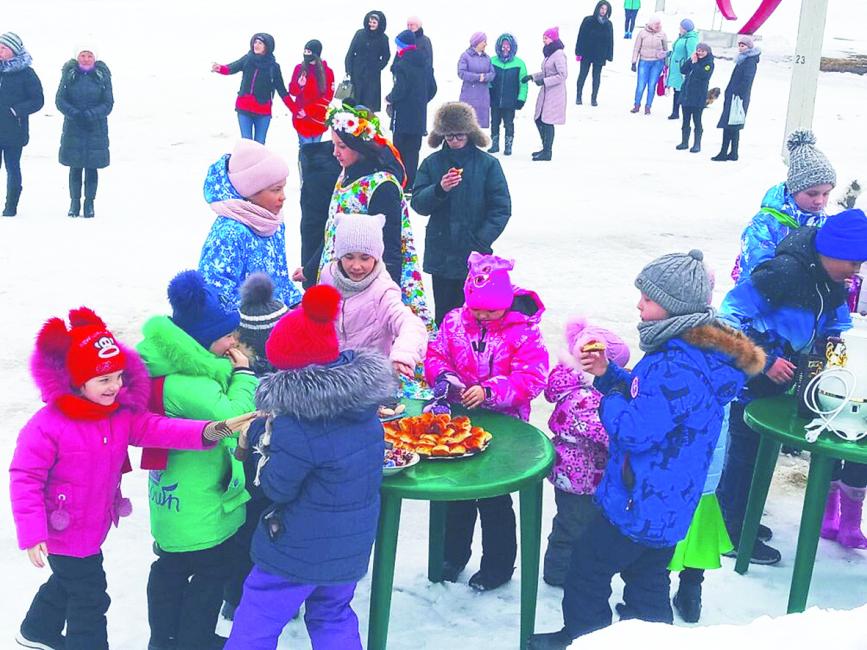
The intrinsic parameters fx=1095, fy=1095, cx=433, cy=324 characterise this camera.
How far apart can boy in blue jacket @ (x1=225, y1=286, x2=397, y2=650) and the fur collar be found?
1.07 metres

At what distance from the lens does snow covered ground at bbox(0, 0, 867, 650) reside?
469 cm

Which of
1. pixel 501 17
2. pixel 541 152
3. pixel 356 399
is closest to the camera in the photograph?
pixel 356 399

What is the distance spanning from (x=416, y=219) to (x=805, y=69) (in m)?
4.83

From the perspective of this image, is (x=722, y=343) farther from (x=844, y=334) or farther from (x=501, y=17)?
(x=501, y=17)

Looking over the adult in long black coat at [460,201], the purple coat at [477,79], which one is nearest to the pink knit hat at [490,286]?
the adult in long black coat at [460,201]

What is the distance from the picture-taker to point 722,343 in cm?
379

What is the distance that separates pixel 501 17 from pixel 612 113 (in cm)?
1134

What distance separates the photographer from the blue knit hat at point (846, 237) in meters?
4.56

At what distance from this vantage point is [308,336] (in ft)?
11.4

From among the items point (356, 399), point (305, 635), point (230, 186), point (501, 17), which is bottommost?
point (305, 635)

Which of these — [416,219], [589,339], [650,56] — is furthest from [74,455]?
[650,56]

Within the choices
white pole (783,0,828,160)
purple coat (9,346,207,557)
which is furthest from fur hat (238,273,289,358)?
white pole (783,0,828,160)

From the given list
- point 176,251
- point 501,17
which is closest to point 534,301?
point 176,251

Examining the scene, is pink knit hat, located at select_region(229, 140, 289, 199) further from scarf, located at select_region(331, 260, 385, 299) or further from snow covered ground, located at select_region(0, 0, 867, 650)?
snow covered ground, located at select_region(0, 0, 867, 650)
